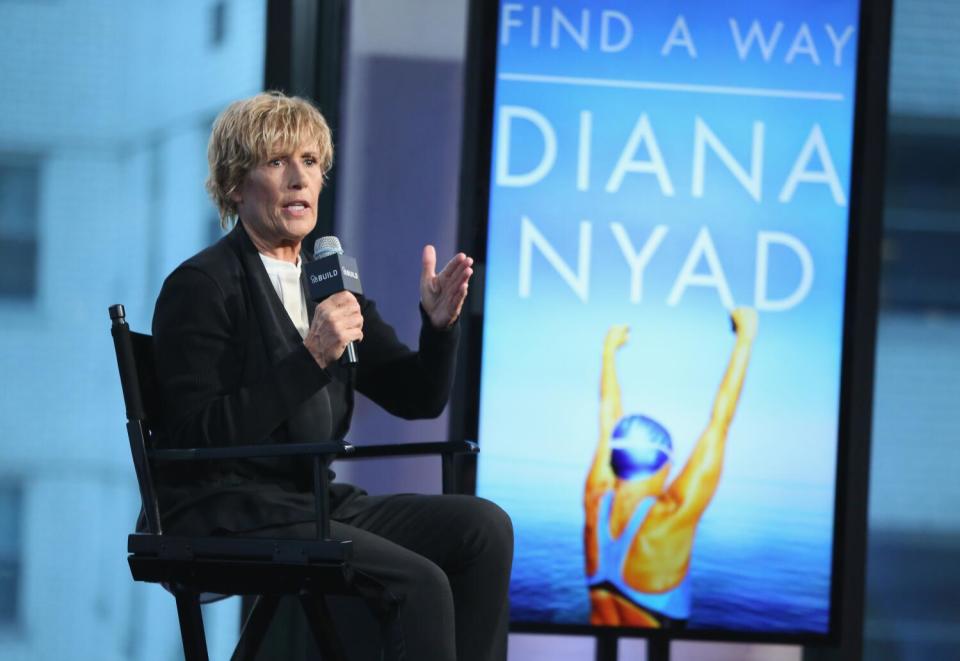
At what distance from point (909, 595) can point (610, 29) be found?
1829mm

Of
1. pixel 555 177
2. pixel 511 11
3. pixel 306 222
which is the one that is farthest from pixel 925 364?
pixel 306 222

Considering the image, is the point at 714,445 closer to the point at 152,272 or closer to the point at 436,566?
the point at 436,566

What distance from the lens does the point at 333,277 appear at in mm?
1999

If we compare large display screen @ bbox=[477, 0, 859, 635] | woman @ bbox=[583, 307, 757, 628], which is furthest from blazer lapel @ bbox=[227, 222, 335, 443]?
woman @ bbox=[583, 307, 757, 628]

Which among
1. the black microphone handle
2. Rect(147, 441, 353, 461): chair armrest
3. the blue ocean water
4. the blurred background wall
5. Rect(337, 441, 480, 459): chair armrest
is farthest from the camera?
the blurred background wall

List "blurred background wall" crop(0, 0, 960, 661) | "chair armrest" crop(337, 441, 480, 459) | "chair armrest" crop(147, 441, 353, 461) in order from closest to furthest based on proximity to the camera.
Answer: "chair armrest" crop(147, 441, 353, 461) < "chair armrest" crop(337, 441, 480, 459) < "blurred background wall" crop(0, 0, 960, 661)

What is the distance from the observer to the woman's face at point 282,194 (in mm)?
2211

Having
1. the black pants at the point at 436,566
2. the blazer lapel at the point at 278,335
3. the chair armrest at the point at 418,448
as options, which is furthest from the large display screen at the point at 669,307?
the blazer lapel at the point at 278,335

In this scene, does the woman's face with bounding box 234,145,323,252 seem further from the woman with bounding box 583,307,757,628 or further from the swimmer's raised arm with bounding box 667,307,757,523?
the swimmer's raised arm with bounding box 667,307,757,523

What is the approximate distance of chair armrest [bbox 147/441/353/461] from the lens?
6.29ft

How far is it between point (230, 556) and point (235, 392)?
278mm

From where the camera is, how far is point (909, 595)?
355cm

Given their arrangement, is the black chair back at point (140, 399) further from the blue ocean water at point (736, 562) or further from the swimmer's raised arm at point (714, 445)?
the swimmer's raised arm at point (714, 445)

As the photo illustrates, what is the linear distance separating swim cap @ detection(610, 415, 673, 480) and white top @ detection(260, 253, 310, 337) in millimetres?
1137
